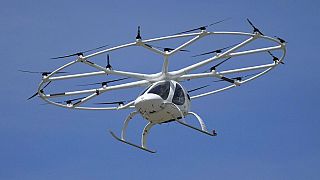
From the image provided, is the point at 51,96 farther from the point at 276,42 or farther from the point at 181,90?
the point at 276,42

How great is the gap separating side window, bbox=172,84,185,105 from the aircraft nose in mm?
1266

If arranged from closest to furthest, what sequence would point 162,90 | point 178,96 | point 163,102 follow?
point 163,102, point 162,90, point 178,96

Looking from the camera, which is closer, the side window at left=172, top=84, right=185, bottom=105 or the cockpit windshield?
the cockpit windshield

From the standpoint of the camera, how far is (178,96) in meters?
64.6

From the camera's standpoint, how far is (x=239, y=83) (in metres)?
67.6

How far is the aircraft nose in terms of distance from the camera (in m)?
63.0

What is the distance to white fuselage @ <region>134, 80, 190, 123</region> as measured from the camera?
63.2m

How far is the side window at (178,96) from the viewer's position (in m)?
64.2

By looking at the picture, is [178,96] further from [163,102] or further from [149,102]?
[149,102]

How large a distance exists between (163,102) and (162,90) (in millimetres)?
1159

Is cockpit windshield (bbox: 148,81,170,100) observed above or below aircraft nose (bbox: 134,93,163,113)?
above

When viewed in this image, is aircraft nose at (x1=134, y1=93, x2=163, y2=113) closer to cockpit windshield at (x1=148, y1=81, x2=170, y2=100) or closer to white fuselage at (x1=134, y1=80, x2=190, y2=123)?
white fuselage at (x1=134, y1=80, x2=190, y2=123)

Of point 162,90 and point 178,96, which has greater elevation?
point 162,90

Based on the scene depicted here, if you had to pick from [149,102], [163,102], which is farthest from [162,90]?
[149,102]
